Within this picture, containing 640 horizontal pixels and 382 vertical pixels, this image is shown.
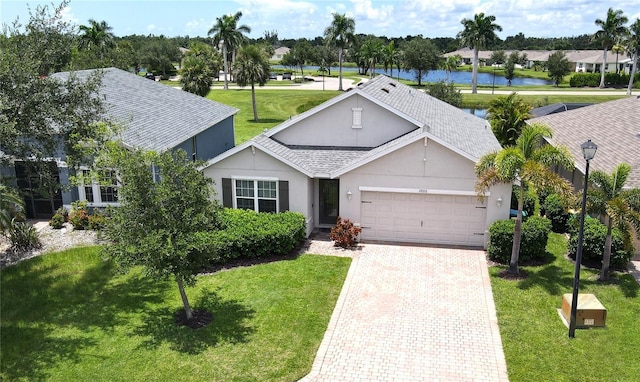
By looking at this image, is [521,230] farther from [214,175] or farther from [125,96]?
[125,96]

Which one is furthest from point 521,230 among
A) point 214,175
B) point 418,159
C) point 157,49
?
point 157,49

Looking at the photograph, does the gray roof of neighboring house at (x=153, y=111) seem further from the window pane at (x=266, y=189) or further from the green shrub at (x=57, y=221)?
the window pane at (x=266, y=189)

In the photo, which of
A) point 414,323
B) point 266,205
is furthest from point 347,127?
→ point 414,323

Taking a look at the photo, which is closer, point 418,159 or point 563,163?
point 563,163

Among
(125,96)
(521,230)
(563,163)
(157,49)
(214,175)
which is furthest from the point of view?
(157,49)

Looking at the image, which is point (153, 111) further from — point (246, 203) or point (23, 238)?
point (23, 238)

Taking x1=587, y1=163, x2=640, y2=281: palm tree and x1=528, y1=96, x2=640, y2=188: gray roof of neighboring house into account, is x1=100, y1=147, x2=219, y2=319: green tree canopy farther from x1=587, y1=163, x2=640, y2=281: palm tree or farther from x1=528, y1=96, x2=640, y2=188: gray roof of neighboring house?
x1=528, y1=96, x2=640, y2=188: gray roof of neighboring house
